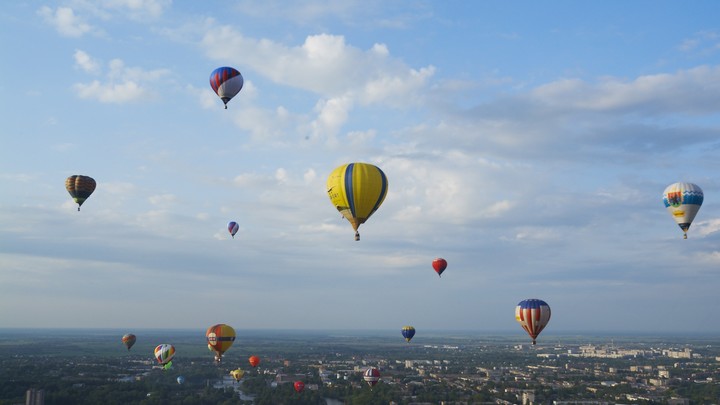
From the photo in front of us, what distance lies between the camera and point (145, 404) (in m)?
43.5

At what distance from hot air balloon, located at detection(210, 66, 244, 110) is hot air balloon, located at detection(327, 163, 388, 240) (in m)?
7.36

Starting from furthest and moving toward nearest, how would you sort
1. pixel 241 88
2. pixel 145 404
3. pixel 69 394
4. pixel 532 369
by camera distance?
pixel 532 369
pixel 69 394
pixel 145 404
pixel 241 88

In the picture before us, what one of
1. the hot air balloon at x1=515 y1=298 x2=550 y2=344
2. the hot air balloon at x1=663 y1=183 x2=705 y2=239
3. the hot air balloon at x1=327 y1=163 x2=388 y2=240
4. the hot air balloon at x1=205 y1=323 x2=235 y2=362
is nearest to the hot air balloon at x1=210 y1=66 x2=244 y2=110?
the hot air balloon at x1=327 y1=163 x2=388 y2=240

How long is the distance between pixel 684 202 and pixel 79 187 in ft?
89.0

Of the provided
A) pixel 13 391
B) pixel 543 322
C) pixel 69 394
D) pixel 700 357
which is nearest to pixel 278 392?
pixel 69 394

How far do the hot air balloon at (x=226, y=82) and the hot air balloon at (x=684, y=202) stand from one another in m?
19.1

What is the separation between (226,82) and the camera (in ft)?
93.4

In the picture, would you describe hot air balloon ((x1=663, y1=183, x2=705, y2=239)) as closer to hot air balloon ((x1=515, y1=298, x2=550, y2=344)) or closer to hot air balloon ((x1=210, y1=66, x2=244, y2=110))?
hot air balloon ((x1=515, y1=298, x2=550, y2=344))

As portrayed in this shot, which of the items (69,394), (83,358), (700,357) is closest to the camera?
(69,394)

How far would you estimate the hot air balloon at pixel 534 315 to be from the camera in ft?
96.9

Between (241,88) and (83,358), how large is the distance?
79.0 m

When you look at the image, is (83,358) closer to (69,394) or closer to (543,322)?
(69,394)

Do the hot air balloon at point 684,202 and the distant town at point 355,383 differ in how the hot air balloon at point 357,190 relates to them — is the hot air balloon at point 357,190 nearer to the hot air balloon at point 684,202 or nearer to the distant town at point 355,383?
the hot air balloon at point 684,202

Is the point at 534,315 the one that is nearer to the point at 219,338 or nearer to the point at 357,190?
the point at 357,190
